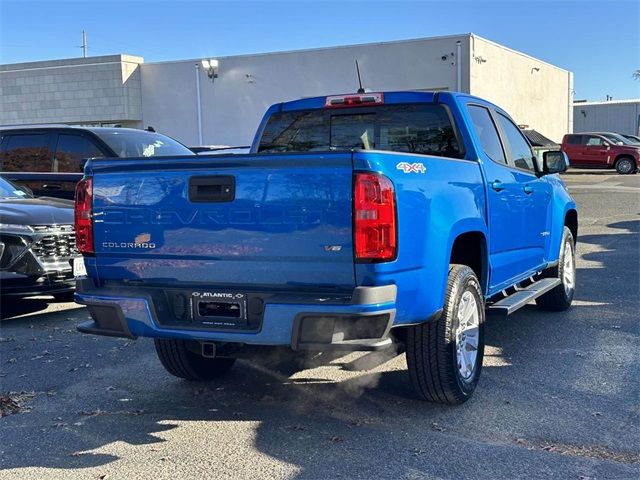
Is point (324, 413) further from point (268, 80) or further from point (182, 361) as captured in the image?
point (268, 80)

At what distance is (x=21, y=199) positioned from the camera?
778 cm

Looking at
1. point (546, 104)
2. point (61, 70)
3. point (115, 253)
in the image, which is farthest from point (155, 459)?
point (546, 104)

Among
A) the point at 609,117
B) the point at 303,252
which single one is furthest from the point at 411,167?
the point at 609,117

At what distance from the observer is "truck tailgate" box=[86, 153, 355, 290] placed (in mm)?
3641

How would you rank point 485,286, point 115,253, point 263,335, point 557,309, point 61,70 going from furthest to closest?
point 61,70 < point 557,309 < point 485,286 < point 115,253 < point 263,335

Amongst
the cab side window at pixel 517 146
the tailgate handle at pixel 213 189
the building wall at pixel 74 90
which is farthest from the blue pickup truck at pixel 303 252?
the building wall at pixel 74 90

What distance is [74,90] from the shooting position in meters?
32.4

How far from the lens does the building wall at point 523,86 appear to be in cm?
2780

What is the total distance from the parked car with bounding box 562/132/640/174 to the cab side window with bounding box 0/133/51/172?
2671 centimetres

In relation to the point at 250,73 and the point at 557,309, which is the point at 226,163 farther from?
the point at 250,73

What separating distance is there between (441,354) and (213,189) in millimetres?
1660

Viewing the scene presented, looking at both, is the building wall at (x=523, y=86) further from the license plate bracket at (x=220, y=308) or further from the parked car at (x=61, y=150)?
the license plate bracket at (x=220, y=308)

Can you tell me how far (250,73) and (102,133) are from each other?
855 inches

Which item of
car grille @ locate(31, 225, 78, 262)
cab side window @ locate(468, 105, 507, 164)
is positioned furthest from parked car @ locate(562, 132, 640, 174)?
car grille @ locate(31, 225, 78, 262)
